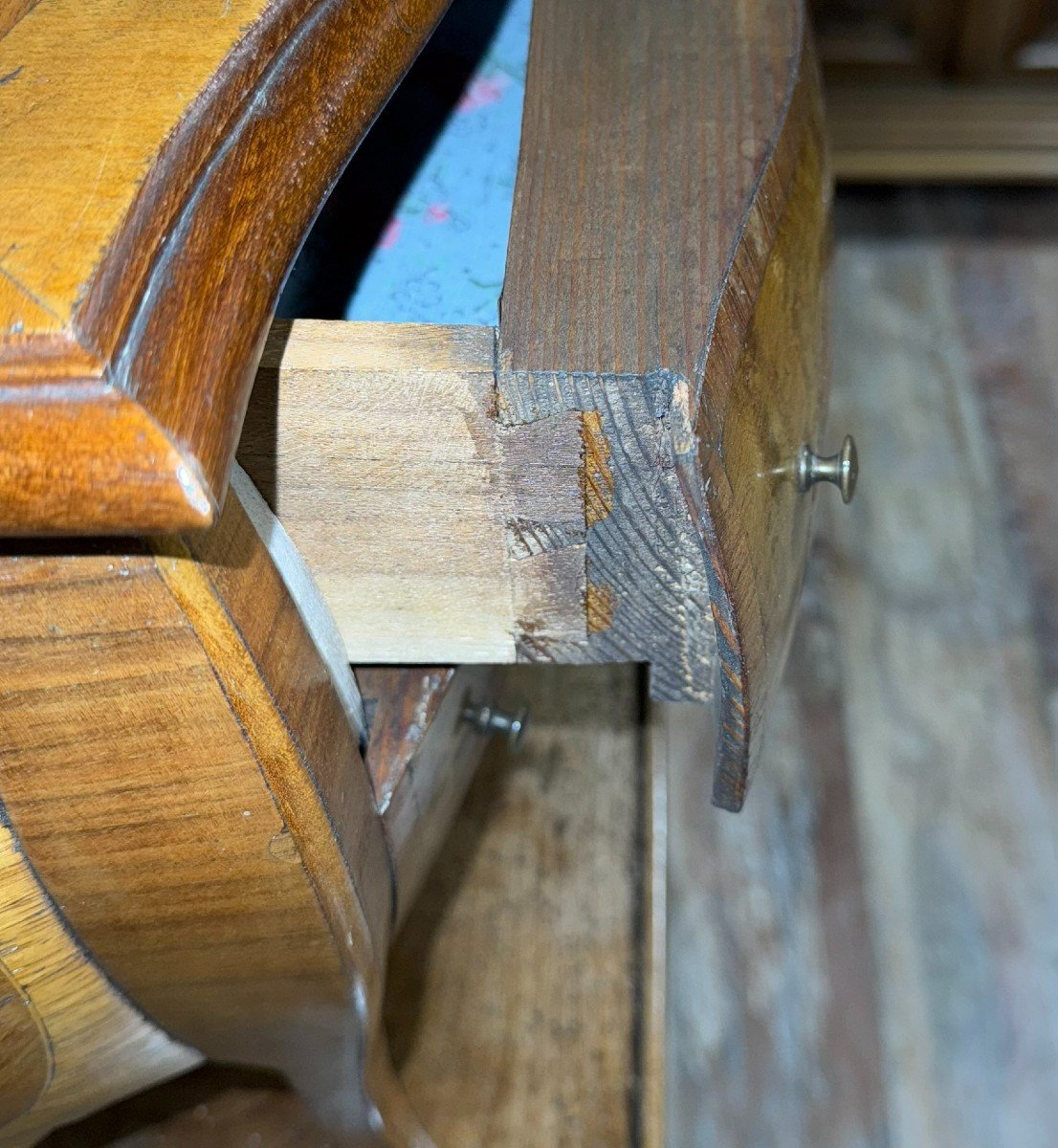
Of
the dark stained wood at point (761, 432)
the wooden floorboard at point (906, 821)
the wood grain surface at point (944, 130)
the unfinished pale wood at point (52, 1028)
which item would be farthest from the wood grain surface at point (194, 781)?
the wood grain surface at point (944, 130)

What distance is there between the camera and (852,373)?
1.23 metres

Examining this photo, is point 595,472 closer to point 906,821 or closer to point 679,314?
point 679,314

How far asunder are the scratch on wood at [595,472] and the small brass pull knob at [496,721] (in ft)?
0.65

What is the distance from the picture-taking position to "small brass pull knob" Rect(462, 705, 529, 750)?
0.52 metres

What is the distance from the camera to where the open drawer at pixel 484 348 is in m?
0.22

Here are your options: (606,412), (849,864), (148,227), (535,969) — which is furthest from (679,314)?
(849,864)

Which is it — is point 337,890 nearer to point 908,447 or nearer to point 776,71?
point 776,71

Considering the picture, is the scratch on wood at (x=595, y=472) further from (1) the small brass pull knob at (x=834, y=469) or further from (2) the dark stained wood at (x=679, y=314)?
(1) the small brass pull knob at (x=834, y=469)

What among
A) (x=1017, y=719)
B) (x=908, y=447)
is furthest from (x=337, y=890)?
(x=908, y=447)

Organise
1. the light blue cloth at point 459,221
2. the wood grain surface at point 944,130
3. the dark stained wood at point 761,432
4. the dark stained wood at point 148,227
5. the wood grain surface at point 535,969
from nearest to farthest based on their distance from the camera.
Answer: the dark stained wood at point 148,227, the dark stained wood at point 761,432, the light blue cloth at point 459,221, the wood grain surface at point 535,969, the wood grain surface at point 944,130

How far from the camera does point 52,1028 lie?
1.16 feet

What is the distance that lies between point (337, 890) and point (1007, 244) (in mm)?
1228

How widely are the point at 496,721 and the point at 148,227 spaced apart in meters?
0.33

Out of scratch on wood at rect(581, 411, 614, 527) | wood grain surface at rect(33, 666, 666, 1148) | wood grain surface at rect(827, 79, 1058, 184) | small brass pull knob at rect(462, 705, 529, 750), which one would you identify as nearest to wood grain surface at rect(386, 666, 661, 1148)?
wood grain surface at rect(33, 666, 666, 1148)
